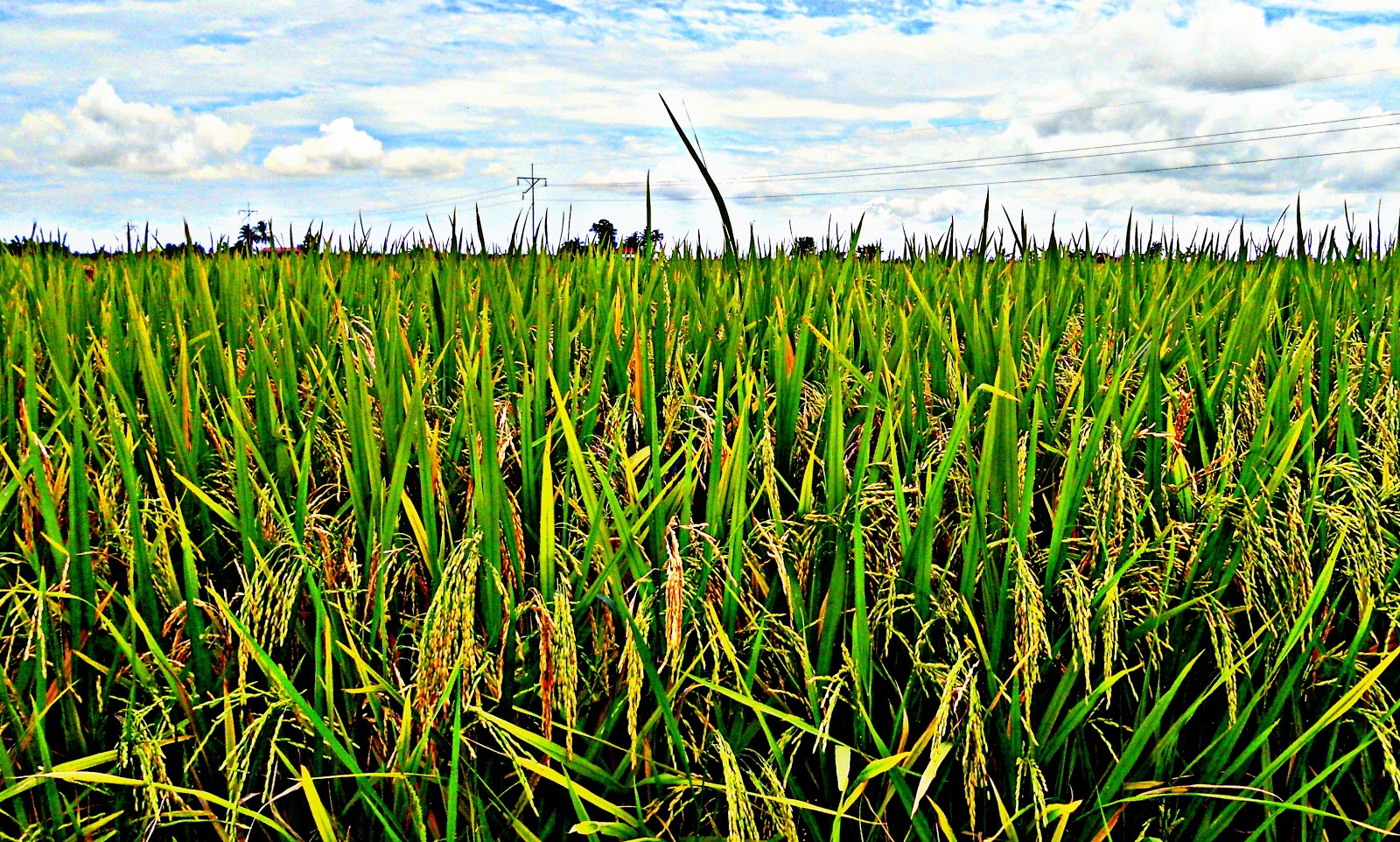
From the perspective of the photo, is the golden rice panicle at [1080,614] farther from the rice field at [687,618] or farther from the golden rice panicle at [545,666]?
the golden rice panicle at [545,666]

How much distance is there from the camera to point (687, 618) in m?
1.21

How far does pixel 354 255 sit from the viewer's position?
11.6ft

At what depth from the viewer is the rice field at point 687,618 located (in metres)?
1.19

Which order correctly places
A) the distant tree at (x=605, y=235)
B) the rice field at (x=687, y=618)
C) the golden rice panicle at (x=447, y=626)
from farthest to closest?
the distant tree at (x=605, y=235), the rice field at (x=687, y=618), the golden rice panicle at (x=447, y=626)

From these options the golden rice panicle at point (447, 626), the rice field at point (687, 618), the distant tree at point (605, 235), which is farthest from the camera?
the distant tree at point (605, 235)

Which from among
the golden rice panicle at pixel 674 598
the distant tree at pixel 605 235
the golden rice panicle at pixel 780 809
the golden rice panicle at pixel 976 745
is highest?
the distant tree at pixel 605 235

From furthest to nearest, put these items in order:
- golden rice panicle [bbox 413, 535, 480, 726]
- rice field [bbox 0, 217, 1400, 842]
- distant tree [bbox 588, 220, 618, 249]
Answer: distant tree [bbox 588, 220, 618, 249], rice field [bbox 0, 217, 1400, 842], golden rice panicle [bbox 413, 535, 480, 726]

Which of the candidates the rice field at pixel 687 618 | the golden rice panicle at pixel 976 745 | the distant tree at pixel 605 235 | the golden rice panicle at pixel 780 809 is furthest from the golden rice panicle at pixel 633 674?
the distant tree at pixel 605 235

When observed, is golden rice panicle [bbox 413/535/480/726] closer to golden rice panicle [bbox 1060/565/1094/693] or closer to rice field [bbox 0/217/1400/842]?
rice field [bbox 0/217/1400/842]

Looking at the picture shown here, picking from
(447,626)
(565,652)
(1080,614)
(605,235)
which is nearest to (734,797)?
(565,652)

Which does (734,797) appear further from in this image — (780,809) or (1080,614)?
(1080,614)

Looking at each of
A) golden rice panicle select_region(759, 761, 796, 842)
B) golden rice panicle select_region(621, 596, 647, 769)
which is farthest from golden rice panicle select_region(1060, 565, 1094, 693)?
golden rice panicle select_region(621, 596, 647, 769)

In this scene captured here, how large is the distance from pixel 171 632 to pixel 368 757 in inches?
13.5

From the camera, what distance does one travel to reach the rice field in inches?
46.8
